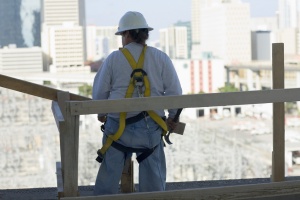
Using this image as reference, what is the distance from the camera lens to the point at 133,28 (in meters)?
3.44

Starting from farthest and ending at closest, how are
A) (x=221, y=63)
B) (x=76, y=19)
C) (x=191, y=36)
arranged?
(x=191, y=36)
(x=76, y=19)
(x=221, y=63)

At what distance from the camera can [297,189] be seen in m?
3.39

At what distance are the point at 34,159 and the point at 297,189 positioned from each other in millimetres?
82873

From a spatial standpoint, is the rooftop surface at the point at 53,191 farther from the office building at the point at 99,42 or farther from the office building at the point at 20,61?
the office building at the point at 99,42

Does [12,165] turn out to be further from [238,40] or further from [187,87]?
[238,40]

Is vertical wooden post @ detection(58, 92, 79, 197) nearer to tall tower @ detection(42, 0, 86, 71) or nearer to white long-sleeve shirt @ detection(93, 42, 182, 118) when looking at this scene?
white long-sleeve shirt @ detection(93, 42, 182, 118)

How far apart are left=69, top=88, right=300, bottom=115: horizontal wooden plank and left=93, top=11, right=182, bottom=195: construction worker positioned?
0.23 m

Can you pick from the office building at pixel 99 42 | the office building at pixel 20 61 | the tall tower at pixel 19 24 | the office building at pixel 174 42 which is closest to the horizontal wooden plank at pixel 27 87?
the office building at pixel 20 61

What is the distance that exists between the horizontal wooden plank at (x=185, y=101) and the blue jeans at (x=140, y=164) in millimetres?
256

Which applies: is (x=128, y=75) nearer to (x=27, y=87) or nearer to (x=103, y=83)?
(x=103, y=83)

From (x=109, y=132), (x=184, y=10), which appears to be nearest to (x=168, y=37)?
(x=184, y=10)

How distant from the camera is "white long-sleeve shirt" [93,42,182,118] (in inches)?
135

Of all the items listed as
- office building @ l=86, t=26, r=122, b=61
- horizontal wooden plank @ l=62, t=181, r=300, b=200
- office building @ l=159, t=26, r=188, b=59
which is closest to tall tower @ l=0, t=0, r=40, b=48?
office building @ l=86, t=26, r=122, b=61

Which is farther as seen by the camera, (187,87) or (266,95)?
(187,87)
